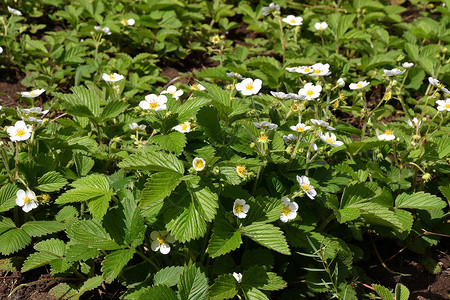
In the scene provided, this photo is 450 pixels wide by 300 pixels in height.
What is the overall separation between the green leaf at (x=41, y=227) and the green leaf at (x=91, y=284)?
297 mm

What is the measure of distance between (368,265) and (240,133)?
1.05m

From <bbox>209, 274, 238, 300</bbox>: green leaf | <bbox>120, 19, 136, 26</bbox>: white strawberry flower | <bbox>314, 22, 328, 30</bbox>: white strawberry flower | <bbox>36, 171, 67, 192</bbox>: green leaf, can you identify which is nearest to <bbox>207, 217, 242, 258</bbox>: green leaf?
<bbox>209, 274, 238, 300</bbox>: green leaf

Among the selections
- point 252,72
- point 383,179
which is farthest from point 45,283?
point 252,72

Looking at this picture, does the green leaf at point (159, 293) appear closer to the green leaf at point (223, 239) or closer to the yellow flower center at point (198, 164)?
the green leaf at point (223, 239)

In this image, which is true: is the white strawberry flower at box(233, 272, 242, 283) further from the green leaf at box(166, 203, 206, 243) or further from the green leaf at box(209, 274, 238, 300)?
the green leaf at box(166, 203, 206, 243)

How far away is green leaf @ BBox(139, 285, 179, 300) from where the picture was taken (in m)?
1.67

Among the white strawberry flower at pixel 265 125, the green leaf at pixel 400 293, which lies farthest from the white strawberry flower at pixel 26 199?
the green leaf at pixel 400 293

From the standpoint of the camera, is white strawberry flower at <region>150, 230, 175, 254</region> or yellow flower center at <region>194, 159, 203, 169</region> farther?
white strawberry flower at <region>150, 230, 175, 254</region>

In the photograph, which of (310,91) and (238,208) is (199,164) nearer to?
(238,208)

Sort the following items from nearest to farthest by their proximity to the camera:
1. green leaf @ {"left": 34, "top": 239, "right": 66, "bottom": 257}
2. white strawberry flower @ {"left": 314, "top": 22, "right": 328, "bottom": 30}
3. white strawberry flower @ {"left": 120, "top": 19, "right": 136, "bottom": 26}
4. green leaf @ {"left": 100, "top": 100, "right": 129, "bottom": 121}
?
green leaf @ {"left": 34, "top": 239, "right": 66, "bottom": 257}
green leaf @ {"left": 100, "top": 100, "right": 129, "bottom": 121}
white strawberry flower @ {"left": 314, "top": 22, "right": 328, "bottom": 30}
white strawberry flower @ {"left": 120, "top": 19, "right": 136, "bottom": 26}

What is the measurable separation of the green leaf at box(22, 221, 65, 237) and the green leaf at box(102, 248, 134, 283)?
16.9 inches

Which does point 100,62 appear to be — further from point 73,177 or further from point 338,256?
point 338,256

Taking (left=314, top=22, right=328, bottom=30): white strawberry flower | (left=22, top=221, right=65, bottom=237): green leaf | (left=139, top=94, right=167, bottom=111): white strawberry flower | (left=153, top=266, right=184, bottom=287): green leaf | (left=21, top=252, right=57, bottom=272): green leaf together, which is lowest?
(left=21, top=252, right=57, bottom=272): green leaf

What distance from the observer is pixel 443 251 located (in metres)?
2.51
